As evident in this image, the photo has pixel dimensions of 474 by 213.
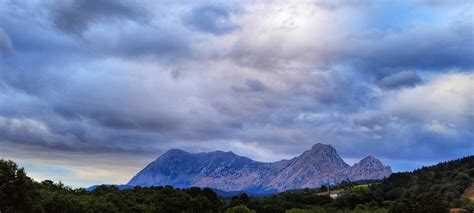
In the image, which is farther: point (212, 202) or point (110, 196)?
point (212, 202)

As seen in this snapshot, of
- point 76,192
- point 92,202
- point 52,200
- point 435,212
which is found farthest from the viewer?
point 76,192

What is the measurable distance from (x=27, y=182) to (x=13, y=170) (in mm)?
3355

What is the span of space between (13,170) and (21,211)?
25.6ft

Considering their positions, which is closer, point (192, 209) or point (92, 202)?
point (92, 202)

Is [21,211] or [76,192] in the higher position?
[76,192]

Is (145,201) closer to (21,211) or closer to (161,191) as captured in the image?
(161,191)

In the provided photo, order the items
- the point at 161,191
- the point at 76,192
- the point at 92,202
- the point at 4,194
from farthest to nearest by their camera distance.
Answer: the point at 161,191
the point at 76,192
the point at 92,202
the point at 4,194

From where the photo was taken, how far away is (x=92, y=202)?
141 m

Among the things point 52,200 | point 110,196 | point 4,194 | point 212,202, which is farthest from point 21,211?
point 212,202

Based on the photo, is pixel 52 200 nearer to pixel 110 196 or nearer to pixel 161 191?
pixel 110 196

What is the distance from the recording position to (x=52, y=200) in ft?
429

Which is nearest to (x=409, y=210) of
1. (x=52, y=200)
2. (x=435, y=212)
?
(x=435, y=212)

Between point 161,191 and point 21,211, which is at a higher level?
point 161,191

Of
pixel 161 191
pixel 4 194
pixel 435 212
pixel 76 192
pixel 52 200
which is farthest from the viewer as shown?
pixel 161 191
